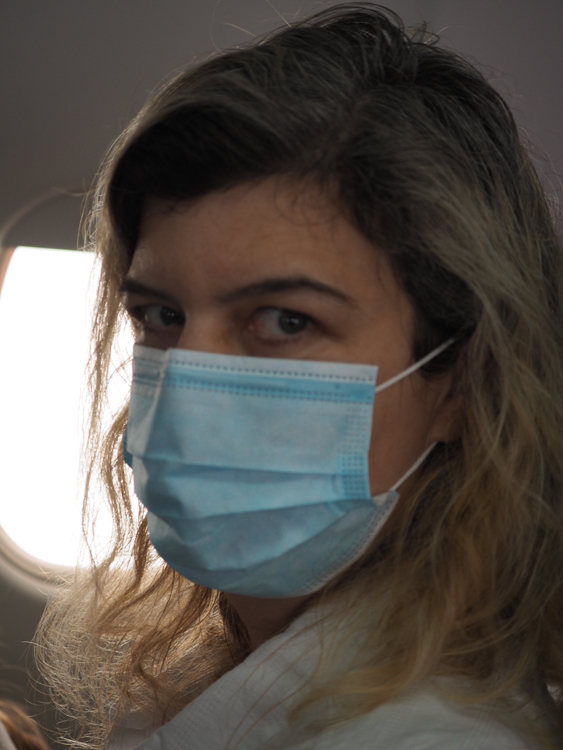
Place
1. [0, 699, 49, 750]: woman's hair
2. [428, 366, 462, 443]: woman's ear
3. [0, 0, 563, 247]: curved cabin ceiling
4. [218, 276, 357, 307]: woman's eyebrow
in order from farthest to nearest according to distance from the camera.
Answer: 1. [0, 0, 563, 247]: curved cabin ceiling
2. [0, 699, 49, 750]: woman's hair
3. [428, 366, 462, 443]: woman's ear
4. [218, 276, 357, 307]: woman's eyebrow

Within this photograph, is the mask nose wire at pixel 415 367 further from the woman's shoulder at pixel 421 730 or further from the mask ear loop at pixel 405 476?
the woman's shoulder at pixel 421 730

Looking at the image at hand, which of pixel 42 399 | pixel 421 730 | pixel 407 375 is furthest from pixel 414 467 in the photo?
pixel 42 399

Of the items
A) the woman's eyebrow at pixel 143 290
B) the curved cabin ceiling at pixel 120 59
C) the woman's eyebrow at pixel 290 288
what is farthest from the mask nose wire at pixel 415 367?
the curved cabin ceiling at pixel 120 59

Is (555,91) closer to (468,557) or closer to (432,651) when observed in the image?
(468,557)

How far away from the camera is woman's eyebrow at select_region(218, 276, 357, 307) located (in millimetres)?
1032

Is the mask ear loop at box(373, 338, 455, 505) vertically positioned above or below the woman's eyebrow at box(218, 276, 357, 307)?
below

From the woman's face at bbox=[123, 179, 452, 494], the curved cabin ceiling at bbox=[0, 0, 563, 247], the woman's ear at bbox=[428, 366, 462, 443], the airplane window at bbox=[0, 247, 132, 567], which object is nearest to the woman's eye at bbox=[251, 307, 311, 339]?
the woman's face at bbox=[123, 179, 452, 494]

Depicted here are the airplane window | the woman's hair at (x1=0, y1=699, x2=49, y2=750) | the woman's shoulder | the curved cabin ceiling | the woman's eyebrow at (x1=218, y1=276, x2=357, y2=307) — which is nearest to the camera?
the woman's shoulder

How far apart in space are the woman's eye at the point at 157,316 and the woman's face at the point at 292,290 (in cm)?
9

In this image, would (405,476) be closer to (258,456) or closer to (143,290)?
(258,456)

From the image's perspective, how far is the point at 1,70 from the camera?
82.8 inches

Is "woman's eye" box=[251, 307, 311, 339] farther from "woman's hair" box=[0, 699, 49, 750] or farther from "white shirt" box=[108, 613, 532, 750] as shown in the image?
"woman's hair" box=[0, 699, 49, 750]

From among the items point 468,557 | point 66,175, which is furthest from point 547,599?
point 66,175

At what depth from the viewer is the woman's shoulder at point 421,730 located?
2.87ft
